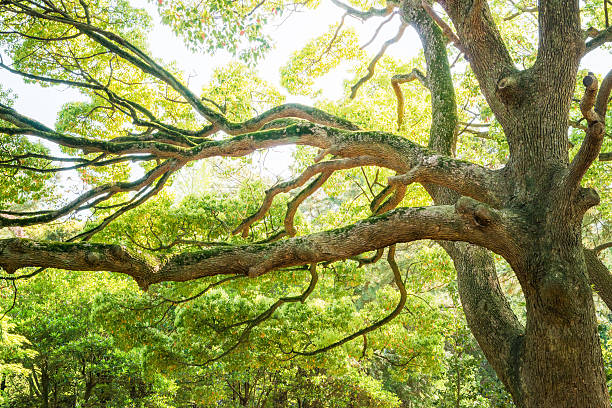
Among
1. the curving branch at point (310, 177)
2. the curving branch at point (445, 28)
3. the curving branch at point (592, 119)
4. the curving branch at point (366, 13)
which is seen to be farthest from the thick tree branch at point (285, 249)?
the curving branch at point (366, 13)

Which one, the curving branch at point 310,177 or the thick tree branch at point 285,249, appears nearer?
the thick tree branch at point 285,249

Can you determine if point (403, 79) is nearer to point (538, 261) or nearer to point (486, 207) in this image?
point (486, 207)

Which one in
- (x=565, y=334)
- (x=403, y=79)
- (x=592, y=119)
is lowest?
(x=565, y=334)

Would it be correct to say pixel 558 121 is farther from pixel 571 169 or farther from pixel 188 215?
pixel 188 215

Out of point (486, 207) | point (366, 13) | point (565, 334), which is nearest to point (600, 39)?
point (486, 207)

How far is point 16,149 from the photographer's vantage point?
221 inches

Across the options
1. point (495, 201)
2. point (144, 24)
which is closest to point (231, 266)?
point (495, 201)

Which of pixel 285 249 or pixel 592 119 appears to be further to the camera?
pixel 285 249

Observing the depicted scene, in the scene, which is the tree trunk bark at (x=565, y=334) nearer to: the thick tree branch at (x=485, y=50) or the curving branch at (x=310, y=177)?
the thick tree branch at (x=485, y=50)

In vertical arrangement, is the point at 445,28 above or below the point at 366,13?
below

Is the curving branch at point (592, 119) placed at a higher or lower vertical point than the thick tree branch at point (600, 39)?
lower

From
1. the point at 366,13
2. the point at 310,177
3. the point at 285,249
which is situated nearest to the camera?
the point at 285,249

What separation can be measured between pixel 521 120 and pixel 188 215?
5123 millimetres

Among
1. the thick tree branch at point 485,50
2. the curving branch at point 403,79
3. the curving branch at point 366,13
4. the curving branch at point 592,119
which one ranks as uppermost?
the curving branch at point 366,13
